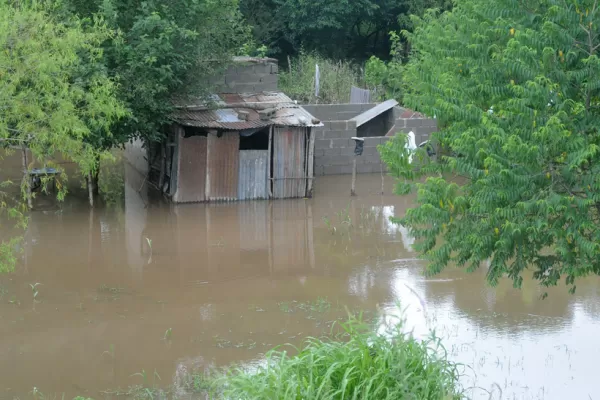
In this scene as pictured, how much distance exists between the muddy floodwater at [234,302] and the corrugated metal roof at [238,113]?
192 centimetres

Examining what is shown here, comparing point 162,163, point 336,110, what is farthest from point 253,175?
point 336,110

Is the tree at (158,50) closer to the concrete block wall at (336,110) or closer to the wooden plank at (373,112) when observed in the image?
the concrete block wall at (336,110)

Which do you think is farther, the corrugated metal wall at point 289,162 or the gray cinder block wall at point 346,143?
the gray cinder block wall at point 346,143

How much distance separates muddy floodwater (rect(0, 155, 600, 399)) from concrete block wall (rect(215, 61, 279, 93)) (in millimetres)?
3726

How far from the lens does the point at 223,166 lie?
1770cm

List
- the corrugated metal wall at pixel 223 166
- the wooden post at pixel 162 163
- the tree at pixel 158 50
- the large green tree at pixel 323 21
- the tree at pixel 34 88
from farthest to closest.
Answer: the large green tree at pixel 323 21, the wooden post at pixel 162 163, the corrugated metal wall at pixel 223 166, the tree at pixel 158 50, the tree at pixel 34 88

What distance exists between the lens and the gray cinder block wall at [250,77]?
19.2m

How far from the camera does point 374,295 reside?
39.1 ft

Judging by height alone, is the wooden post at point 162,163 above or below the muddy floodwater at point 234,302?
above

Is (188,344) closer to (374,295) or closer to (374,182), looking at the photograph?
(374,295)

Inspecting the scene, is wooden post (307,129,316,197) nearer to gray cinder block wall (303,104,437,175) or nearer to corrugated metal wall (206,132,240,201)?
corrugated metal wall (206,132,240,201)

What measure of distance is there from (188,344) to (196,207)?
754 cm

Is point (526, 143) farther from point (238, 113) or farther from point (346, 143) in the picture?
point (346, 143)

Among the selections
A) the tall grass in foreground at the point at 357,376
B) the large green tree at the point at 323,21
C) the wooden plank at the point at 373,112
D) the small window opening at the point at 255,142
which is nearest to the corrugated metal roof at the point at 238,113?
the small window opening at the point at 255,142
